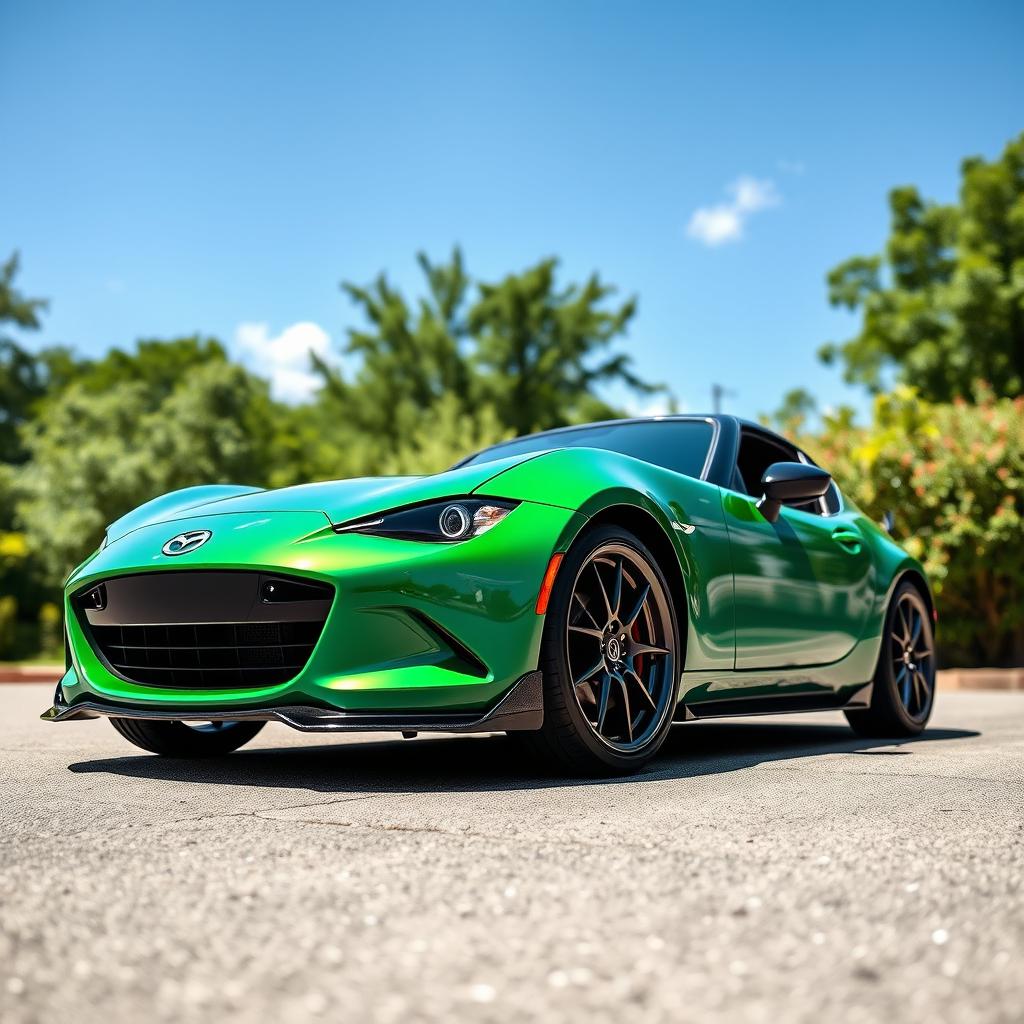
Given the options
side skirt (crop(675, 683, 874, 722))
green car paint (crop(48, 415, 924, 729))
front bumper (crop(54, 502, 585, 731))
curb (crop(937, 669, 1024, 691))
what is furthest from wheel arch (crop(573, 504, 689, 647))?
curb (crop(937, 669, 1024, 691))

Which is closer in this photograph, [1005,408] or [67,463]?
[1005,408]

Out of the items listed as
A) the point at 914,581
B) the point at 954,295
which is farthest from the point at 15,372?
the point at 914,581

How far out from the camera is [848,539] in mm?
5758

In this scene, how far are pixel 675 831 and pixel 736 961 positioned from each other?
1.11m

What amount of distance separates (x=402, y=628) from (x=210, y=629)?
62 centimetres

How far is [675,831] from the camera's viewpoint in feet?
9.49

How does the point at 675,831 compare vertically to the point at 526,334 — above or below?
below

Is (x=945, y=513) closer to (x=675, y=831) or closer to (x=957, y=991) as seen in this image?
(x=675, y=831)

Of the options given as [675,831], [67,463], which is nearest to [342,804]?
[675,831]

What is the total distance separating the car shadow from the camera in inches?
150

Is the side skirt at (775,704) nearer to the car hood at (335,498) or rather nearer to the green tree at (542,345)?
the car hood at (335,498)

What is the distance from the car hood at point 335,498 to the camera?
3.84 m

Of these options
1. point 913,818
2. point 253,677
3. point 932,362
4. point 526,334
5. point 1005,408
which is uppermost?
point 526,334

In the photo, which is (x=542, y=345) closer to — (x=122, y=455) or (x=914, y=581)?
(x=122, y=455)
